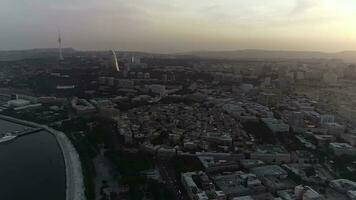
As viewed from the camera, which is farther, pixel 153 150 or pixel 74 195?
pixel 153 150

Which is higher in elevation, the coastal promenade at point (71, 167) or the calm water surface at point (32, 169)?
the coastal promenade at point (71, 167)

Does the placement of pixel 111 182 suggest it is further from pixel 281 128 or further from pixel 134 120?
pixel 281 128

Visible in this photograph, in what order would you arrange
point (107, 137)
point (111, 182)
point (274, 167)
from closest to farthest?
point (111, 182) < point (274, 167) < point (107, 137)

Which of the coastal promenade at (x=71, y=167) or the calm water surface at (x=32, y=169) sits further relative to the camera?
the calm water surface at (x=32, y=169)

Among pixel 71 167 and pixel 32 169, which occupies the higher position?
pixel 71 167

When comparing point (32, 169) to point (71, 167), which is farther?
point (32, 169)

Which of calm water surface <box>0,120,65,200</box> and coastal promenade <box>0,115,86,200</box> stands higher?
coastal promenade <box>0,115,86,200</box>

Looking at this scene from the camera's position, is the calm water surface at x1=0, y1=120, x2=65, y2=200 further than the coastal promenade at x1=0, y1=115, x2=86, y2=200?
Yes

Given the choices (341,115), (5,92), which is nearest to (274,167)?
(341,115)
